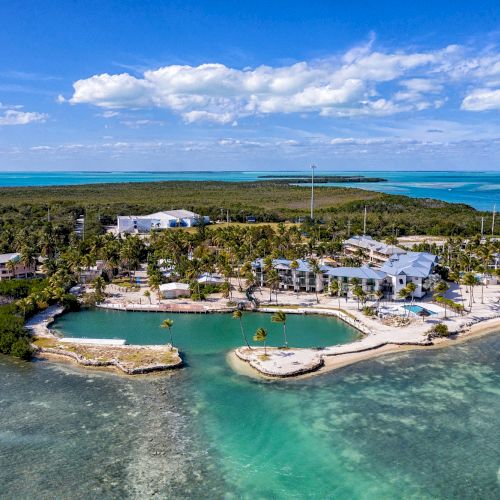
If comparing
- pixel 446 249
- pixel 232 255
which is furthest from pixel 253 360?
pixel 446 249

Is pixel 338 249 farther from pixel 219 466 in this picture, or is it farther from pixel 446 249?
pixel 219 466

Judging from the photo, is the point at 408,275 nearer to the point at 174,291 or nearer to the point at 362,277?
the point at 362,277

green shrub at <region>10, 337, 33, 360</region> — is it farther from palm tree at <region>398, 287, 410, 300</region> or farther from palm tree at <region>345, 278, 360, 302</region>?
palm tree at <region>398, 287, 410, 300</region>

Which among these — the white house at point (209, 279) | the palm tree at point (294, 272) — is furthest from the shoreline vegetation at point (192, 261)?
the palm tree at point (294, 272)

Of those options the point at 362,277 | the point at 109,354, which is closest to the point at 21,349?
the point at 109,354

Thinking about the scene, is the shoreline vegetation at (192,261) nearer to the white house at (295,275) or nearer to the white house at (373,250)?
the white house at (295,275)

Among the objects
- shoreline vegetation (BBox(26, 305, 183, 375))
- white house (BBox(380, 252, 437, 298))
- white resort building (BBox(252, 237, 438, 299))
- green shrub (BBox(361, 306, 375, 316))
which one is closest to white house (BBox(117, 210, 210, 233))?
white resort building (BBox(252, 237, 438, 299))
